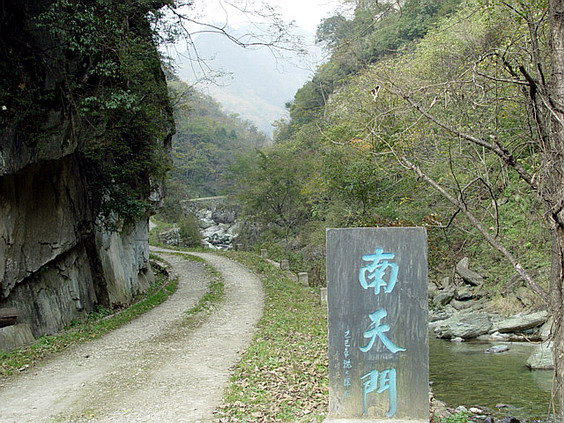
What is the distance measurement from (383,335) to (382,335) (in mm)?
10

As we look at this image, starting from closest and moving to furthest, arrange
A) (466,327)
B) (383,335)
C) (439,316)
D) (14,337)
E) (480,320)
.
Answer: (383,335) → (14,337) → (466,327) → (480,320) → (439,316)

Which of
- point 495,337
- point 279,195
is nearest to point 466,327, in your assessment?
point 495,337

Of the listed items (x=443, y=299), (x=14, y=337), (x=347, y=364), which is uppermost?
(x=347, y=364)

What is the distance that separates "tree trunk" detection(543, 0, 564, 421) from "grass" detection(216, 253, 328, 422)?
109 inches

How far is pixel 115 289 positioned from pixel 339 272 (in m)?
12.9

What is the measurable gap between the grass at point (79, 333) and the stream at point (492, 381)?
7.15 metres

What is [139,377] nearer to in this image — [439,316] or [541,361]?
[541,361]

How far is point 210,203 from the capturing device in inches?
2283

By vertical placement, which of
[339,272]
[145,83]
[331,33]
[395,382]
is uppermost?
[331,33]

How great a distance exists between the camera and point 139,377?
27.1 ft

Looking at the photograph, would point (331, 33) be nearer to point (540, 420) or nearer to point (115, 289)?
point (115, 289)

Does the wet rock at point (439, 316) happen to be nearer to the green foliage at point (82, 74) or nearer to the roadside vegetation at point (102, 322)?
the roadside vegetation at point (102, 322)

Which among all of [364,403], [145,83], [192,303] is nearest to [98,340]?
[192,303]

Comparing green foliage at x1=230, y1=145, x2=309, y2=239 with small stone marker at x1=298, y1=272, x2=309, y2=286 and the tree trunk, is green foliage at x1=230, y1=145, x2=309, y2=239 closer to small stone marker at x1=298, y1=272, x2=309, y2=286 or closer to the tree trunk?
small stone marker at x1=298, y1=272, x2=309, y2=286
